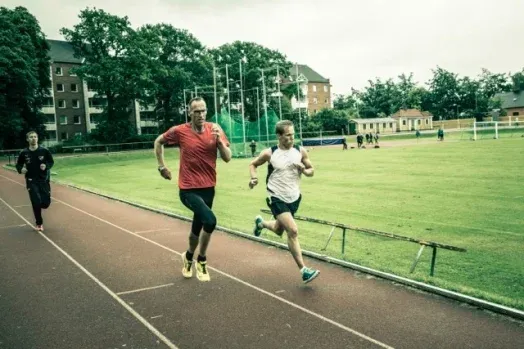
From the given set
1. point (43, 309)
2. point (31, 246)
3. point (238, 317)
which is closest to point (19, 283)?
point (43, 309)

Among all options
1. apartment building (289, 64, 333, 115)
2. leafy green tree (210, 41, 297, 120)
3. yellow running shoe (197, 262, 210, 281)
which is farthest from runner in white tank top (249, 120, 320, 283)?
apartment building (289, 64, 333, 115)

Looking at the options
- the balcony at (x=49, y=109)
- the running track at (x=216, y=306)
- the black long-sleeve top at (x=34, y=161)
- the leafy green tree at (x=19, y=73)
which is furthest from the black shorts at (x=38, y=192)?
the balcony at (x=49, y=109)

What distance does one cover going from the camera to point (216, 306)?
208 inches

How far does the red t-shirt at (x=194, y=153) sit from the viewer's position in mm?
5789

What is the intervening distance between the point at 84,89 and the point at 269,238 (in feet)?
262

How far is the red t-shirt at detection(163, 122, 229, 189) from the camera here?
5.79 meters

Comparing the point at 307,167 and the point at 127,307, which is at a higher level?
the point at 307,167

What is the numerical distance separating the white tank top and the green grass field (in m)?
1.91

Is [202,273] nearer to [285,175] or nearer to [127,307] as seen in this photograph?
[127,307]

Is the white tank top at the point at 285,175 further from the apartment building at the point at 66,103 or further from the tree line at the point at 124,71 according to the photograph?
the apartment building at the point at 66,103

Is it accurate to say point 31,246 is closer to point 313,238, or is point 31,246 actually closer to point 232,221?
point 232,221

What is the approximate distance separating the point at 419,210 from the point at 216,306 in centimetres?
838

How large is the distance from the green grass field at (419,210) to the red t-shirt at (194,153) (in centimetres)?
289

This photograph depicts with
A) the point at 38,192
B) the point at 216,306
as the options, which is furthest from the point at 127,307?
the point at 38,192
